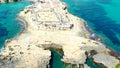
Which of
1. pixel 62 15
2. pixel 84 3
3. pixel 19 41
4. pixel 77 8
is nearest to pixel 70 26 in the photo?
pixel 62 15

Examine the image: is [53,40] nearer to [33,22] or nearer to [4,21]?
[33,22]

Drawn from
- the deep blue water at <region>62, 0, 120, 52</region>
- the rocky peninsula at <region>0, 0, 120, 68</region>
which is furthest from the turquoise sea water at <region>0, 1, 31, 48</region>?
the deep blue water at <region>62, 0, 120, 52</region>

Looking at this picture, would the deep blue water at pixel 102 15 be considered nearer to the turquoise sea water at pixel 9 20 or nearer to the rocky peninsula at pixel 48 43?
the rocky peninsula at pixel 48 43

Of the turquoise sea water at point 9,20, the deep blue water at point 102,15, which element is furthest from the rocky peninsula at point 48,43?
the deep blue water at point 102,15

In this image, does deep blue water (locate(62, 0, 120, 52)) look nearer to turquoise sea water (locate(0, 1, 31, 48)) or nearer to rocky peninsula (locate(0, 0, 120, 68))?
rocky peninsula (locate(0, 0, 120, 68))

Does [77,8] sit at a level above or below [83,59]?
above

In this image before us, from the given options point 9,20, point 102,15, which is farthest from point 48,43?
point 102,15

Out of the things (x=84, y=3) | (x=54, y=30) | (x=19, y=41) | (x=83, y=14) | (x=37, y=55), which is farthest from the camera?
(x=84, y=3)
